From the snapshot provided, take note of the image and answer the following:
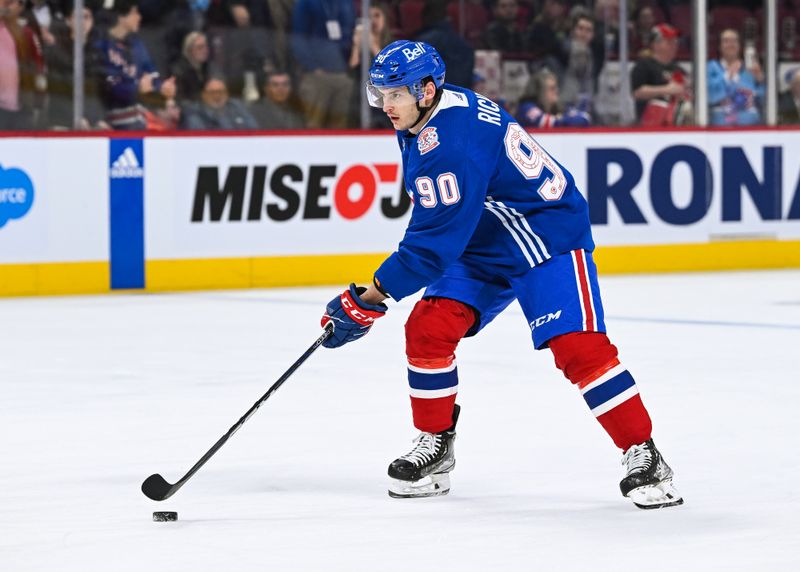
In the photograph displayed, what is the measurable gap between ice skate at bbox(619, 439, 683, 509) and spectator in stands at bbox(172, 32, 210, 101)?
6.08 meters

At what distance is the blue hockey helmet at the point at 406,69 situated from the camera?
3.46 m

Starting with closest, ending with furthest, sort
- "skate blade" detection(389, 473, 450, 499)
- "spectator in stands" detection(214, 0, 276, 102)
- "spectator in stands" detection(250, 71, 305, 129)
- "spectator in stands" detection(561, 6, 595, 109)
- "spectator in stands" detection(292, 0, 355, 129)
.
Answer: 1. "skate blade" detection(389, 473, 450, 499)
2. "spectator in stands" detection(214, 0, 276, 102)
3. "spectator in stands" detection(250, 71, 305, 129)
4. "spectator in stands" detection(292, 0, 355, 129)
5. "spectator in stands" detection(561, 6, 595, 109)

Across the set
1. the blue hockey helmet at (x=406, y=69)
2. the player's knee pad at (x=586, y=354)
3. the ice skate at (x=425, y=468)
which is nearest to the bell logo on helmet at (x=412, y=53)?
the blue hockey helmet at (x=406, y=69)

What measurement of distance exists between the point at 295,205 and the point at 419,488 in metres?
5.73

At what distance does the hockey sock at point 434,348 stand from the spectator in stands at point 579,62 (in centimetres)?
660

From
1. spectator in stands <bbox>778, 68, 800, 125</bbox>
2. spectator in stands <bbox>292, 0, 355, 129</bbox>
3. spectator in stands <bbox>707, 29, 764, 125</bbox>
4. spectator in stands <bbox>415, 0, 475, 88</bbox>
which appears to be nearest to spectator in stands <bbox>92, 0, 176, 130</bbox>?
spectator in stands <bbox>292, 0, 355, 129</bbox>

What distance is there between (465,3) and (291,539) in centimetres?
703

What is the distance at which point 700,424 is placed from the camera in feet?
15.1

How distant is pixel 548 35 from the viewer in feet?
33.2

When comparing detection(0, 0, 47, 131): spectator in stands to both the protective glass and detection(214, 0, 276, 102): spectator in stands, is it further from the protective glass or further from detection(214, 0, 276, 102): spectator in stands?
the protective glass

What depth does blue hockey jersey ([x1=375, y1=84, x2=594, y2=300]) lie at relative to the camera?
11.2 ft

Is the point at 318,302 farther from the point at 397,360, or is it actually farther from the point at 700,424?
the point at 700,424

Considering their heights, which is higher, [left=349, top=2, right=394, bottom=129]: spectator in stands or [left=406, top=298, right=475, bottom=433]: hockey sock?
[left=349, top=2, right=394, bottom=129]: spectator in stands

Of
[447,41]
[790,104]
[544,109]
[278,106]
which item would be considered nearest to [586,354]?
[278,106]
